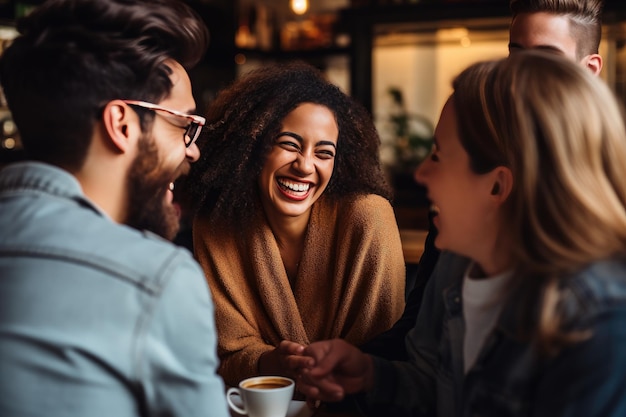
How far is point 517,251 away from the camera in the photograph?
1.02m

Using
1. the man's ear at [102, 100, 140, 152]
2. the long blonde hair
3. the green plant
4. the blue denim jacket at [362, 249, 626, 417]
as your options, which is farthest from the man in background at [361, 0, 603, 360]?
the green plant

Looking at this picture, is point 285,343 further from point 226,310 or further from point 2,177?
point 2,177

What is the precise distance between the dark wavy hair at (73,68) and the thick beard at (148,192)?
83 millimetres

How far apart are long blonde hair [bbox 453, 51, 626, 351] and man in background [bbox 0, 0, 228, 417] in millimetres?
444

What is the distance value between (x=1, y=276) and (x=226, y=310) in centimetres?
101

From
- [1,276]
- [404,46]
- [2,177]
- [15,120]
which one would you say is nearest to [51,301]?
[1,276]

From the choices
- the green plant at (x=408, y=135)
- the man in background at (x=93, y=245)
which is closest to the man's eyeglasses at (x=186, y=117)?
the man in background at (x=93, y=245)

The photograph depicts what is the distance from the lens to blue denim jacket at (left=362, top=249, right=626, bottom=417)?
0.91m

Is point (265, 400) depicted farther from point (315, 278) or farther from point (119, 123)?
point (315, 278)

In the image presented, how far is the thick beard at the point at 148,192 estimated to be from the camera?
1.15 m

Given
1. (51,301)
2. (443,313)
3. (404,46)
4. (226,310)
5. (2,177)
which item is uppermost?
(404,46)

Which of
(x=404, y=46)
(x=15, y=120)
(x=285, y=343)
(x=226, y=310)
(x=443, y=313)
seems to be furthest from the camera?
(x=404, y=46)

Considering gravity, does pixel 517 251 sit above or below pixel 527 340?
above

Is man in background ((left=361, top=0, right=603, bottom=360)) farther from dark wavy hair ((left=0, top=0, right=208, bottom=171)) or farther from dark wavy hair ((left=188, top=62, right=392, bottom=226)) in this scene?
dark wavy hair ((left=0, top=0, right=208, bottom=171))
